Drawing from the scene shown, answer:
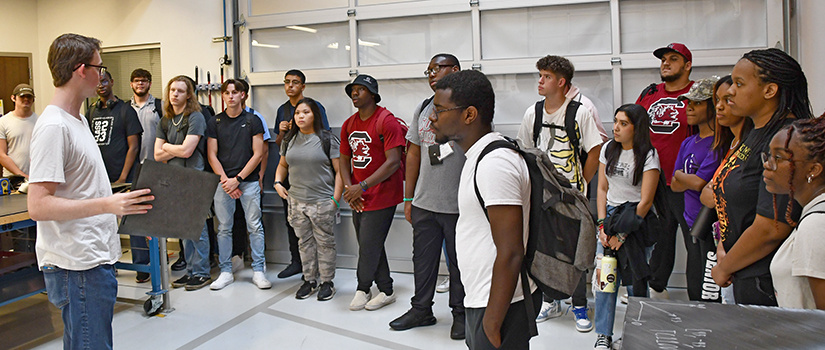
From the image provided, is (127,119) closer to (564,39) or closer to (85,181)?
(85,181)

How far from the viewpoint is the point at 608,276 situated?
3.12m

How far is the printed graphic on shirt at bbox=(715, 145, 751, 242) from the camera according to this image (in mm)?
1956

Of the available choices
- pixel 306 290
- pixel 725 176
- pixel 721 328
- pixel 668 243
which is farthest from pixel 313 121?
pixel 721 328

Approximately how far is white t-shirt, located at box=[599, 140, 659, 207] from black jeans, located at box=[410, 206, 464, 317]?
0.95 meters

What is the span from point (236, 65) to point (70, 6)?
2.41 meters

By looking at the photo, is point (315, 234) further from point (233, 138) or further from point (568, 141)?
point (568, 141)

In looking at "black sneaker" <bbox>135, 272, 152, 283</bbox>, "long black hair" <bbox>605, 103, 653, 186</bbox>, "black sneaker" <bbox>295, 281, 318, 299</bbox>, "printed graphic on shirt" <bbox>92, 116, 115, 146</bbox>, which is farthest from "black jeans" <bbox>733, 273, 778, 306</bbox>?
"printed graphic on shirt" <bbox>92, 116, 115, 146</bbox>

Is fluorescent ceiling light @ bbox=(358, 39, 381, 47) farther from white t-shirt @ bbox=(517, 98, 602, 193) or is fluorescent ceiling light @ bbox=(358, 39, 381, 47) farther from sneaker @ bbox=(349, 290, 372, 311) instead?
sneaker @ bbox=(349, 290, 372, 311)

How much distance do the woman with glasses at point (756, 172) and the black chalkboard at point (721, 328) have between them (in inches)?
20.9

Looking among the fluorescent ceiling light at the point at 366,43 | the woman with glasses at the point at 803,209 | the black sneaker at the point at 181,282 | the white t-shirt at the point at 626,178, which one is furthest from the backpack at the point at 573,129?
the black sneaker at the point at 181,282

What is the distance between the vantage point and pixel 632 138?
326 cm

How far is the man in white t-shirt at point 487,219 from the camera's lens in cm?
169

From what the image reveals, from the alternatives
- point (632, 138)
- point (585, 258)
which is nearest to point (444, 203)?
point (632, 138)

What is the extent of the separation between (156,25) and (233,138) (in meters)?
2.09
